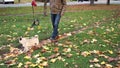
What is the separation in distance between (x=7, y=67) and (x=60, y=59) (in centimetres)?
144

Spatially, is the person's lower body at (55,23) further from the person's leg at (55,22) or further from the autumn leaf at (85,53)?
the autumn leaf at (85,53)

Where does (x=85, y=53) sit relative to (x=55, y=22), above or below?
below

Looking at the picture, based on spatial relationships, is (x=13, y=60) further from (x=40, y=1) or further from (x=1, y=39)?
(x=40, y=1)

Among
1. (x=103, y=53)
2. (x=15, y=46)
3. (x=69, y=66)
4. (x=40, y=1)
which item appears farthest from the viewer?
(x=40, y=1)

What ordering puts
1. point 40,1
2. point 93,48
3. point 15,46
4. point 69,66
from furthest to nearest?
point 40,1
point 15,46
point 93,48
point 69,66

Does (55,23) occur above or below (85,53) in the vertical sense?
above

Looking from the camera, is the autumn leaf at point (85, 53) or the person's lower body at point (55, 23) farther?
the person's lower body at point (55, 23)

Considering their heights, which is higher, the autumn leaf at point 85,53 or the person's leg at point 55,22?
the person's leg at point 55,22

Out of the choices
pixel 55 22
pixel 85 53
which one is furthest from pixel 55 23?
pixel 85 53

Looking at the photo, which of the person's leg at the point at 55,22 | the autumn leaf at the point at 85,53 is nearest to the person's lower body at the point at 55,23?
the person's leg at the point at 55,22

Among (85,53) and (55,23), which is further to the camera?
(55,23)

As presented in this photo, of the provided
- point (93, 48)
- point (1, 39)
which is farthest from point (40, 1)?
point (93, 48)

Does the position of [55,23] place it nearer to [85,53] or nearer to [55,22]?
[55,22]

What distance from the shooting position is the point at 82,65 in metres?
8.23
